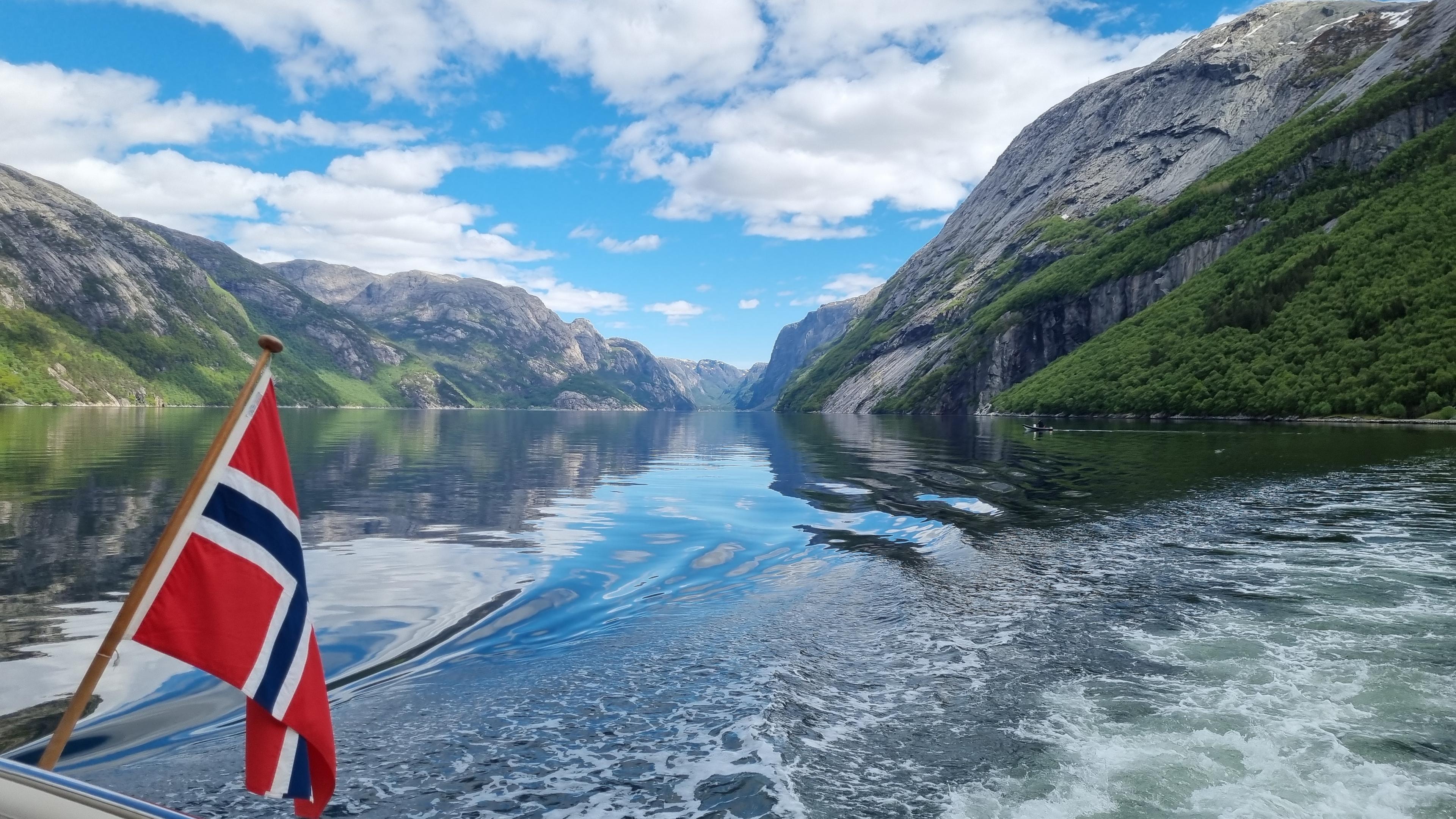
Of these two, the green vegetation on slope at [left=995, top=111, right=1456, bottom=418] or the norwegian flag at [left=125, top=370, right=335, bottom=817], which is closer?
the norwegian flag at [left=125, top=370, right=335, bottom=817]

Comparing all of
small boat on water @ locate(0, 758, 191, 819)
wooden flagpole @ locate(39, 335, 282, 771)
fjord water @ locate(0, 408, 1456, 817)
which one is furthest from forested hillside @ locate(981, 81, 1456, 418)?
small boat on water @ locate(0, 758, 191, 819)

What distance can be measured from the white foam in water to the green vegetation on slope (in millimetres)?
107354

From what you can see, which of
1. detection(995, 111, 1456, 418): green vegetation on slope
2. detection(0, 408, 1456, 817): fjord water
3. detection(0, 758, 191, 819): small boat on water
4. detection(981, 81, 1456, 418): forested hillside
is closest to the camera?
detection(0, 758, 191, 819): small boat on water

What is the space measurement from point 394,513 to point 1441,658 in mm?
32732

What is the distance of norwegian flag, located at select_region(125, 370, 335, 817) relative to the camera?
566 cm

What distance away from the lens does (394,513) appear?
3148cm

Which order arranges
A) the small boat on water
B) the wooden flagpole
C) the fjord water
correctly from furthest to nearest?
the fjord water
the wooden flagpole
the small boat on water

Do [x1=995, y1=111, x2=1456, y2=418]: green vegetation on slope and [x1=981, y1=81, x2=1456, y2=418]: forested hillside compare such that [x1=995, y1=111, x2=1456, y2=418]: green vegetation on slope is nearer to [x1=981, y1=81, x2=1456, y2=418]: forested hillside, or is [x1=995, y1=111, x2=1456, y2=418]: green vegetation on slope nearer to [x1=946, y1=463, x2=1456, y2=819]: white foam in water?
[x1=981, y1=81, x2=1456, y2=418]: forested hillside

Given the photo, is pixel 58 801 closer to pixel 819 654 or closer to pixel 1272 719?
pixel 819 654

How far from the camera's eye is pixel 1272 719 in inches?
455

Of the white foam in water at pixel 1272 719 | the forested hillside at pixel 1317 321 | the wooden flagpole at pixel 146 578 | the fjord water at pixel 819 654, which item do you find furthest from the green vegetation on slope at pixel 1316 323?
the wooden flagpole at pixel 146 578

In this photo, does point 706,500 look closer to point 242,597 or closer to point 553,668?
point 553,668

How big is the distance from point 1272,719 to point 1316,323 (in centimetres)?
14509

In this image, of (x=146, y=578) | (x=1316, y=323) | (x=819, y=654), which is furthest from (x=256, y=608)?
(x=1316, y=323)
